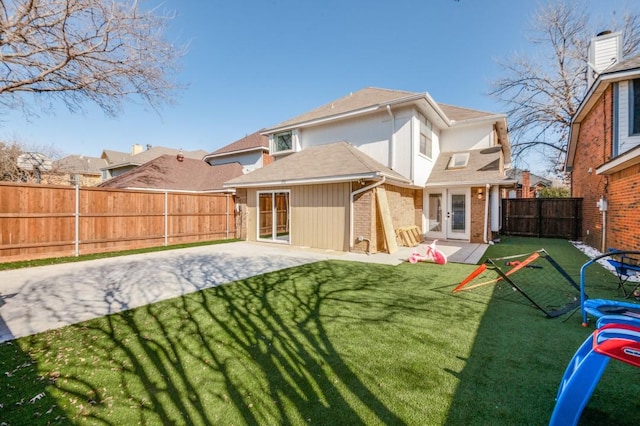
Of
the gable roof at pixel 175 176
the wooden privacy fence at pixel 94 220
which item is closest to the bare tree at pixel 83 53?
the wooden privacy fence at pixel 94 220

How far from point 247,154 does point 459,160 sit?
15.7m

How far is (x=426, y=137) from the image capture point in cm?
1337

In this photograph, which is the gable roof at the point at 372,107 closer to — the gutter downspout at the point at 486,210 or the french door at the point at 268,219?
the gutter downspout at the point at 486,210

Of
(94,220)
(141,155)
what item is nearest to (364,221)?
(94,220)

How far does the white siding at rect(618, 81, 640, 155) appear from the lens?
886 centimetres

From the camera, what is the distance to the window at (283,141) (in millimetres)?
15759

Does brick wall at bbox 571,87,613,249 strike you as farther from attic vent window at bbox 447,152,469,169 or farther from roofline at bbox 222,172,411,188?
roofline at bbox 222,172,411,188

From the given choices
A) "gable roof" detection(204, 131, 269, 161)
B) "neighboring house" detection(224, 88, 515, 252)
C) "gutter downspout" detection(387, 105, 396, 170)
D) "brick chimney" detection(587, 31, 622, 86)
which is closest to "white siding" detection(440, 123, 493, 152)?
"neighboring house" detection(224, 88, 515, 252)

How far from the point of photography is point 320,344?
3.55 meters

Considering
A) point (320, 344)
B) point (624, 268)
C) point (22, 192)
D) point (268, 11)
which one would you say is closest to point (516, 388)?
point (320, 344)

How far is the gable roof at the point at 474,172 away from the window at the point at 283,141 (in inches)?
301

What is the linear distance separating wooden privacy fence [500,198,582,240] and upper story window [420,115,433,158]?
6901 millimetres

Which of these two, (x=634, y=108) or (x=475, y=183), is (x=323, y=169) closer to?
(x=475, y=183)

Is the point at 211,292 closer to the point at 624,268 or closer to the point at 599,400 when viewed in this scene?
the point at 599,400
